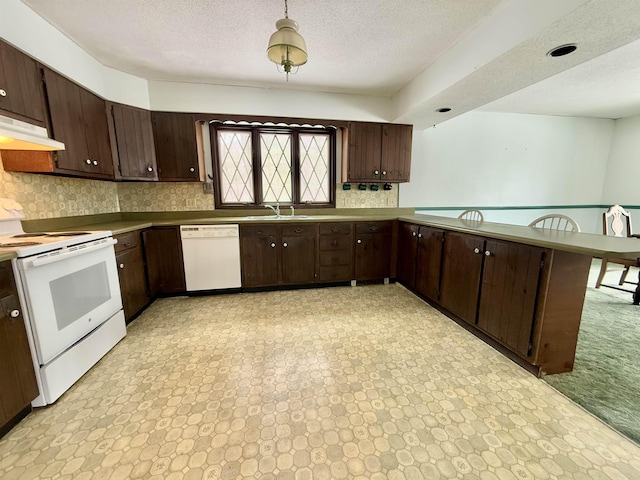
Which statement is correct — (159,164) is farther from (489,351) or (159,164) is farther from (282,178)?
(489,351)

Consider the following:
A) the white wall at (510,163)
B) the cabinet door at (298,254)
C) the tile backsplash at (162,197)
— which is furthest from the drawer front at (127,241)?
the white wall at (510,163)

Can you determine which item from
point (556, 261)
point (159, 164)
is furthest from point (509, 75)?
point (159, 164)

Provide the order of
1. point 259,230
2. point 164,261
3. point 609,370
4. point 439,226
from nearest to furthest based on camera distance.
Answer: point 609,370, point 439,226, point 164,261, point 259,230

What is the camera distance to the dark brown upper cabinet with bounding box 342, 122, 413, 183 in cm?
344

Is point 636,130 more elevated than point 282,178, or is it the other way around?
point 636,130

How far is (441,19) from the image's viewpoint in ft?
6.33

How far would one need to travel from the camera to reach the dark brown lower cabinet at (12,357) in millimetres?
1267

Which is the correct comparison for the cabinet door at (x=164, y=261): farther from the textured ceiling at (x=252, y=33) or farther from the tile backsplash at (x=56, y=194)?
the textured ceiling at (x=252, y=33)

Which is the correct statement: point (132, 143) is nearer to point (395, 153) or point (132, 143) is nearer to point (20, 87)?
point (20, 87)

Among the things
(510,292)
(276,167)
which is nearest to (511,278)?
(510,292)

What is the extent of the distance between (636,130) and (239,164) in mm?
6623

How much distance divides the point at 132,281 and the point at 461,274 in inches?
125

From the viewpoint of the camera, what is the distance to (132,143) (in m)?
2.84

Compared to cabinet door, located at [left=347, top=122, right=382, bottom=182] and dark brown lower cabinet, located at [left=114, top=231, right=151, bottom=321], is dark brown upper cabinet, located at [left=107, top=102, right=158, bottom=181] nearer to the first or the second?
dark brown lower cabinet, located at [left=114, top=231, right=151, bottom=321]
